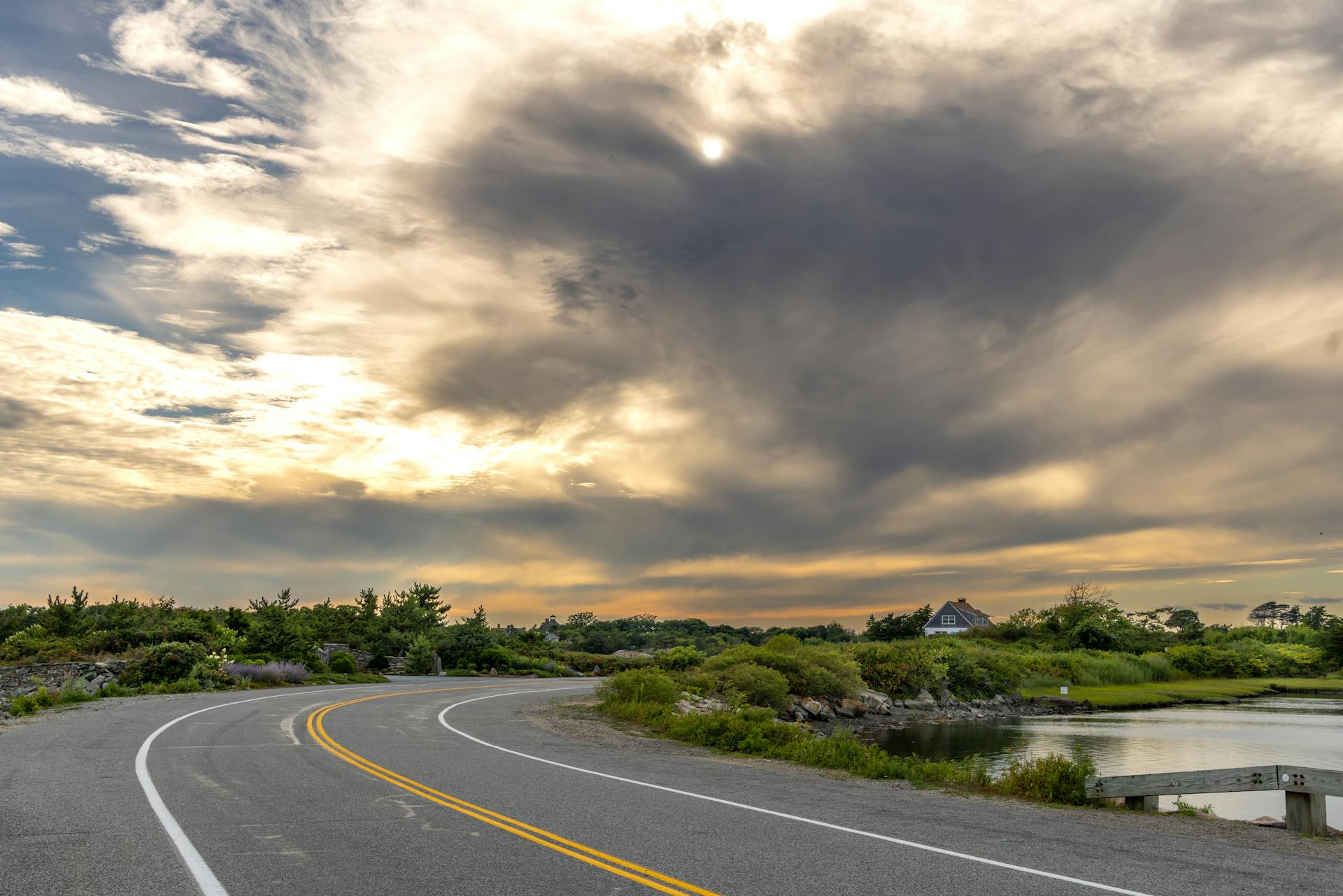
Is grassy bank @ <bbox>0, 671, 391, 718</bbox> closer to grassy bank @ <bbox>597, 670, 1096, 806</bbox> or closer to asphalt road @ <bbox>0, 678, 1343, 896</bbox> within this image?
asphalt road @ <bbox>0, 678, 1343, 896</bbox>

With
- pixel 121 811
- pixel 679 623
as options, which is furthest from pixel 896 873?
pixel 679 623

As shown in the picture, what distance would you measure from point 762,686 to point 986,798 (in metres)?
23.3

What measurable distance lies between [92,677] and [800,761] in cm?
3782

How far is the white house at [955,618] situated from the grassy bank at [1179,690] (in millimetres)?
66652

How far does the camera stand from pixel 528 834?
10609 mm

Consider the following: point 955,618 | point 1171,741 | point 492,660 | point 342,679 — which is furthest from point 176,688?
point 955,618

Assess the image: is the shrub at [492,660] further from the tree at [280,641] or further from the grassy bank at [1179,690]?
the grassy bank at [1179,690]

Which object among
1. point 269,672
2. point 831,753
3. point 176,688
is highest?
point 831,753

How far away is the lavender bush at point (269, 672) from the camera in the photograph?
43.5 meters

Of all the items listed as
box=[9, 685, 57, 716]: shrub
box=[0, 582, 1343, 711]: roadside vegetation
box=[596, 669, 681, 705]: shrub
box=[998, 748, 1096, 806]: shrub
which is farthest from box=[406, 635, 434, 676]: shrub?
box=[998, 748, 1096, 806]: shrub

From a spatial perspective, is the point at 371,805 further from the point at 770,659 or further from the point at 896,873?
the point at 770,659

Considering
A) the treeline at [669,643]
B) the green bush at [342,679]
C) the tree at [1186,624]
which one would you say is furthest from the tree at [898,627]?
the green bush at [342,679]

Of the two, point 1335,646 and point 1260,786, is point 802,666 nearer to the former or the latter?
point 1260,786

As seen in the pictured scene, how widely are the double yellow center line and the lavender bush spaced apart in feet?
94.2
